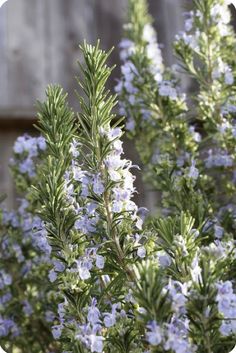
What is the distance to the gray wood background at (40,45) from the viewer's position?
3.20 meters

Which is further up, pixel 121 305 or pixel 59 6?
pixel 59 6

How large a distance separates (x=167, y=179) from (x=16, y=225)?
649 mm

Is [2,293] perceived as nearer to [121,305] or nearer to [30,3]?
[121,305]

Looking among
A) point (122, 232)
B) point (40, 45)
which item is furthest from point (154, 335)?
point (40, 45)

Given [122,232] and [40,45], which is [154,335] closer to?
[122,232]

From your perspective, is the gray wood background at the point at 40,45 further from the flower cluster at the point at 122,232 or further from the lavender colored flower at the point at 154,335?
the lavender colored flower at the point at 154,335

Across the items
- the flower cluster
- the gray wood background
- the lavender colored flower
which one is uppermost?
the gray wood background

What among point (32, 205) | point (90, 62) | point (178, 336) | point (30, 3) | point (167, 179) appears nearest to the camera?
point (178, 336)

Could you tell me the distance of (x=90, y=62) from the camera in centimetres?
133

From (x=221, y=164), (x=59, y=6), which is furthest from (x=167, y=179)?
(x=59, y=6)

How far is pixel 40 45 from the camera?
10.8 feet

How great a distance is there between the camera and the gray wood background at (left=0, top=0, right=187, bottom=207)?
10.5 ft

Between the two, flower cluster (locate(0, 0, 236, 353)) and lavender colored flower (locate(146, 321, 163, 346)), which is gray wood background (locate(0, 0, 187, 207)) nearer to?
flower cluster (locate(0, 0, 236, 353))

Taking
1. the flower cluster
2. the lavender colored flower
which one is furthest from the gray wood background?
the lavender colored flower
